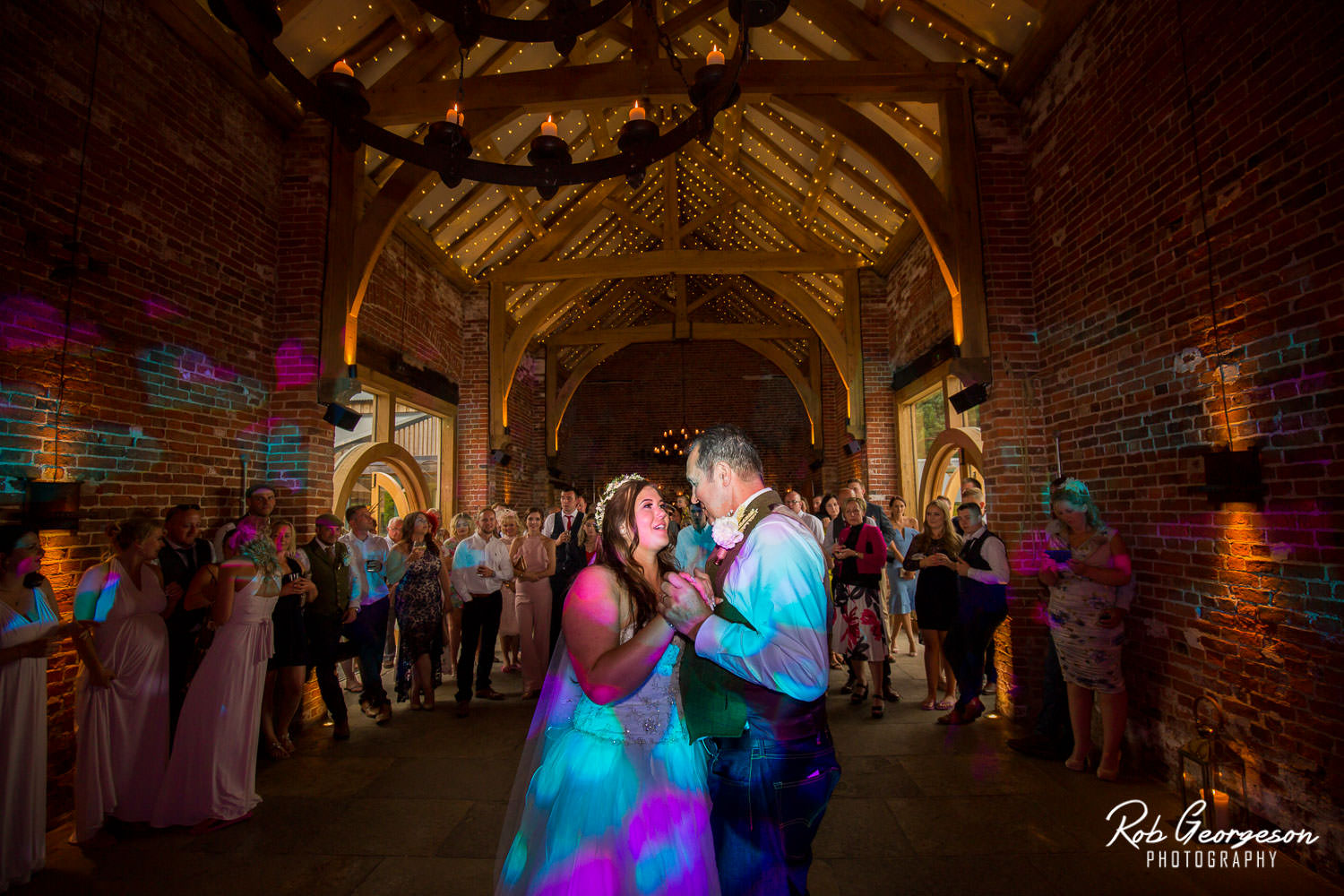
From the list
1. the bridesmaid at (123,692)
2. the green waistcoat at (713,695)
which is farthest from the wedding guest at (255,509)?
the green waistcoat at (713,695)

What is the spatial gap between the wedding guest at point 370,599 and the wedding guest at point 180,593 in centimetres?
101

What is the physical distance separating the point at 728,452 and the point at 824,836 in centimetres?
200

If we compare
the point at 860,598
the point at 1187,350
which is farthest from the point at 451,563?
the point at 1187,350

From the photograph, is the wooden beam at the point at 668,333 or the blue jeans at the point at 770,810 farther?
the wooden beam at the point at 668,333

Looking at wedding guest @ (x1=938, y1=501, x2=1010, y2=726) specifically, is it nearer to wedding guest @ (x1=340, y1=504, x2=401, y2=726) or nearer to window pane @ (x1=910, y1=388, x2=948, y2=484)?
window pane @ (x1=910, y1=388, x2=948, y2=484)

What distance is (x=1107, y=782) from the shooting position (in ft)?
10.8

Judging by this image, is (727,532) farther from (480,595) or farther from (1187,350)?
(480,595)

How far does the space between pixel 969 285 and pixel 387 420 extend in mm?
6023

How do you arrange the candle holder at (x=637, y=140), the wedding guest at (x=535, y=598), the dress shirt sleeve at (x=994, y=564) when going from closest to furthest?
the candle holder at (x=637, y=140), the dress shirt sleeve at (x=994, y=564), the wedding guest at (x=535, y=598)

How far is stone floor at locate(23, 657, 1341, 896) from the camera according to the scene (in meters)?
2.48

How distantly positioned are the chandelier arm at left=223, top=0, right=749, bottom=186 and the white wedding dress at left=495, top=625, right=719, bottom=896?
2.08 meters

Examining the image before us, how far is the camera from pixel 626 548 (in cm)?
195

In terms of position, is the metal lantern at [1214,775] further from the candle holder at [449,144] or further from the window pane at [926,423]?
the window pane at [926,423]

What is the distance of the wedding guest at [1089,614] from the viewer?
3312 millimetres
